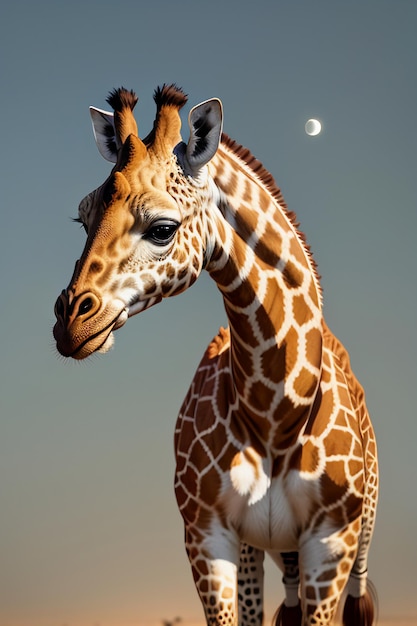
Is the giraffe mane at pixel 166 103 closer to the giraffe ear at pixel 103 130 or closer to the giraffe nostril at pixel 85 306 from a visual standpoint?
the giraffe ear at pixel 103 130

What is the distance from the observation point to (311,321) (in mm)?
3125

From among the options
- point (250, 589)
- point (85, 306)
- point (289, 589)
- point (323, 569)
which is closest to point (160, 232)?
point (85, 306)

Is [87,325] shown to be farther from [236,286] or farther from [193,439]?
[193,439]

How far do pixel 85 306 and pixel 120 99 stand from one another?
0.80m

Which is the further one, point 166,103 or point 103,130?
point 103,130

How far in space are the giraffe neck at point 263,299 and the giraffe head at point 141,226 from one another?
0.35 ft

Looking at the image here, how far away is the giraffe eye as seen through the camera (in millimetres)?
2754

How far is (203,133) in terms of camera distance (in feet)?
Answer: 9.47

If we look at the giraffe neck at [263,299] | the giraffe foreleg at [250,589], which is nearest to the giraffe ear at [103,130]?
the giraffe neck at [263,299]

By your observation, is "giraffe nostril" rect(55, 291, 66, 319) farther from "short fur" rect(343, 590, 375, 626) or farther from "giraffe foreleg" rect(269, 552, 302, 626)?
"short fur" rect(343, 590, 375, 626)

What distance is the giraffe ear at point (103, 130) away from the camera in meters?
3.26

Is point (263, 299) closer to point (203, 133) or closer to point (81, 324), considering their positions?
point (203, 133)

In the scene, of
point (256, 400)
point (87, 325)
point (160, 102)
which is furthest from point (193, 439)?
point (160, 102)

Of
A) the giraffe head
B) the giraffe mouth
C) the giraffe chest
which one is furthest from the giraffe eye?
the giraffe chest
